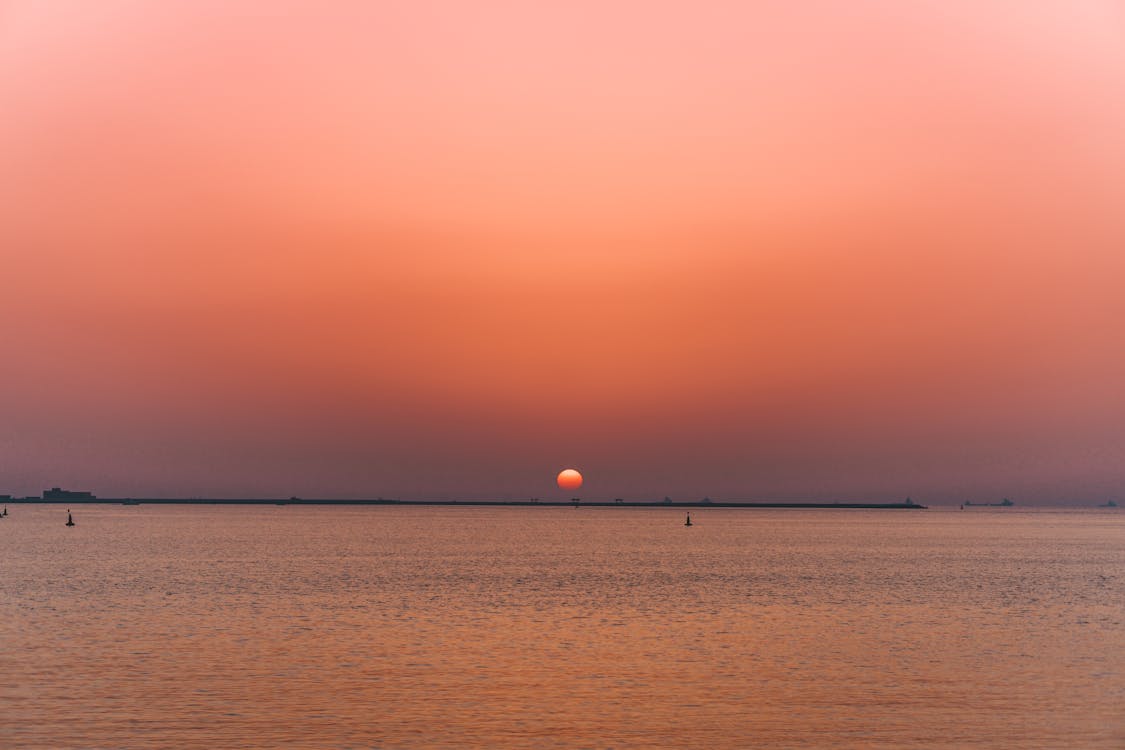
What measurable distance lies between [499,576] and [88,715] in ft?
224

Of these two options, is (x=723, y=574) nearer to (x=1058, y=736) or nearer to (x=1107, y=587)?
(x=1107, y=587)

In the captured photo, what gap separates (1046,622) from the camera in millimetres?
70000

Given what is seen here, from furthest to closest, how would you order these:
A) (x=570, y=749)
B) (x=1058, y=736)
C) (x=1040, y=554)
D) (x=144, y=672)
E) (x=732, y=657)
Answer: (x=1040, y=554) < (x=732, y=657) < (x=144, y=672) < (x=1058, y=736) < (x=570, y=749)

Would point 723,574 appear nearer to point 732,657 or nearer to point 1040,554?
point 732,657

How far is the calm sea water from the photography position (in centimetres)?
3794

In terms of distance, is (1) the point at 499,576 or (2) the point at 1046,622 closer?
(2) the point at 1046,622

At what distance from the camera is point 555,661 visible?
168 feet

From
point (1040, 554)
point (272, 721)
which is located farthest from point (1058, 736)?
point (1040, 554)

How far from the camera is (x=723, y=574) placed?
364ft

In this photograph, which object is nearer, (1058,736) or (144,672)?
(1058,736)

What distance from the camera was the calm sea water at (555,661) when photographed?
→ 37.9 metres

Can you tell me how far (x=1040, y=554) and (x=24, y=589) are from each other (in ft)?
439

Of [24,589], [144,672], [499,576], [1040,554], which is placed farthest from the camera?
[1040,554]

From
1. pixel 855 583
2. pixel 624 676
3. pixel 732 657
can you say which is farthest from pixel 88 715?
pixel 855 583
